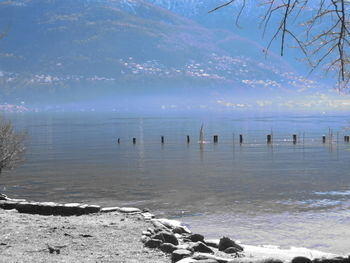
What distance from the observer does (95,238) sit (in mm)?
12273

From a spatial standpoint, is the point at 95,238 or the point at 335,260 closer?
the point at 335,260

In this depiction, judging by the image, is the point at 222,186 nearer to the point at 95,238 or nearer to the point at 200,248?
the point at 95,238

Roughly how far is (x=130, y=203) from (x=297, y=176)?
1618 cm

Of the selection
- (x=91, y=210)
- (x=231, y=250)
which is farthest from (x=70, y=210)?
(x=231, y=250)

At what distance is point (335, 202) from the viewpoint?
26516mm

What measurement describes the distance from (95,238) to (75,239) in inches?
19.5

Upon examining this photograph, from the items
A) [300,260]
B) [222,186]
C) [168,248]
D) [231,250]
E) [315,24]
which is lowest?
[222,186]

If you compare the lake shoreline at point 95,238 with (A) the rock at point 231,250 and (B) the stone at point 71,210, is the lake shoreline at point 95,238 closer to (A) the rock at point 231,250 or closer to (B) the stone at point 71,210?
(B) the stone at point 71,210

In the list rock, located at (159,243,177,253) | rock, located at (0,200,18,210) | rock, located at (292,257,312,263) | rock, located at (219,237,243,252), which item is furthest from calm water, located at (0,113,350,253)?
rock, located at (292,257,312,263)

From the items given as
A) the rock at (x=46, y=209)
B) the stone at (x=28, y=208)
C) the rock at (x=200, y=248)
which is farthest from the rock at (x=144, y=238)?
the stone at (x=28, y=208)

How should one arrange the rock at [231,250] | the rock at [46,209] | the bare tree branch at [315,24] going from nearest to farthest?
the bare tree branch at [315,24] → the rock at [231,250] → the rock at [46,209]

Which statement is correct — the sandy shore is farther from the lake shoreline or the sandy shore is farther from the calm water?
the calm water

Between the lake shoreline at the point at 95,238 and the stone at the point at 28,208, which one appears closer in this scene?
the lake shoreline at the point at 95,238

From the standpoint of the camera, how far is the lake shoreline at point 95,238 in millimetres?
10438
